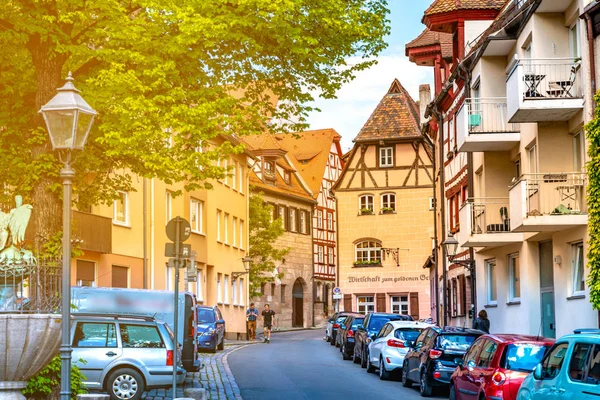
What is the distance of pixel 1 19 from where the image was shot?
697 inches

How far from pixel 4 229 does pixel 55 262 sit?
1324 millimetres

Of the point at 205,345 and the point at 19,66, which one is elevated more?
the point at 19,66

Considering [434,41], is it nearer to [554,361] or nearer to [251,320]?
[251,320]

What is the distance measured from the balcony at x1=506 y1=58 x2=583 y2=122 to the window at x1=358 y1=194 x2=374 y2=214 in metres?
47.0

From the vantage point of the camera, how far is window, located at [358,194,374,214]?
72106 mm

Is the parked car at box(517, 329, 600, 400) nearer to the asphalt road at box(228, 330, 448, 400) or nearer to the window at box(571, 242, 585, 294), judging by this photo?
the asphalt road at box(228, 330, 448, 400)

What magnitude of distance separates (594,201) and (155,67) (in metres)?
9.42

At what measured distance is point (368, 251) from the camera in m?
72.6

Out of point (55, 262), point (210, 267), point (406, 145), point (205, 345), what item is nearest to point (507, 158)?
point (205, 345)

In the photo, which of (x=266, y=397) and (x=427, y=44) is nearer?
(x=266, y=397)

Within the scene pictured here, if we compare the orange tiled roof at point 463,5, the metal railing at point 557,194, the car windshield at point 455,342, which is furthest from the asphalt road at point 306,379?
the orange tiled roof at point 463,5

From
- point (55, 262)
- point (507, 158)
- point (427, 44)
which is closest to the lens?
point (55, 262)

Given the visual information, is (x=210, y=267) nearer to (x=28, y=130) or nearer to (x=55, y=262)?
(x=28, y=130)

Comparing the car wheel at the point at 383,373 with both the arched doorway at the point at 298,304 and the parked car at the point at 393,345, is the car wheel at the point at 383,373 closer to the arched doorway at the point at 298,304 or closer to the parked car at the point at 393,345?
the parked car at the point at 393,345
